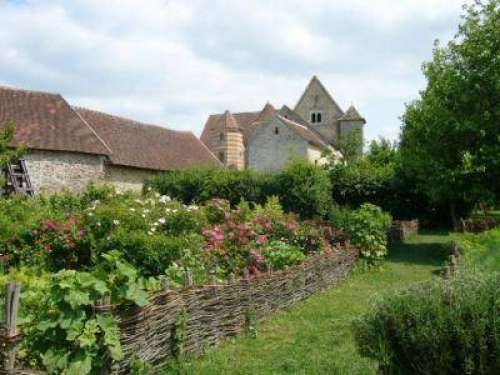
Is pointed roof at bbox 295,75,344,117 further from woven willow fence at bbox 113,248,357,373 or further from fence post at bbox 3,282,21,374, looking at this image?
fence post at bbox 3,282,21,374

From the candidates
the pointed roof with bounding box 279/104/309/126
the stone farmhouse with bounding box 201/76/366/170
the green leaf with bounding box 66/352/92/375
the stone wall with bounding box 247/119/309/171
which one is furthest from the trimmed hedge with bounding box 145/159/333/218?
the pointed roof with bounding box 279/104/309/126

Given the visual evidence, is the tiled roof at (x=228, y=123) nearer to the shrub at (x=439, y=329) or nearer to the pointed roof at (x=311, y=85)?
the pointed roof at (x=311, y=85)

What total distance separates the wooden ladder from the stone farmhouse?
62.0 ft

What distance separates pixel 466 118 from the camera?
47.2 ft

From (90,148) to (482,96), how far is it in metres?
18.7

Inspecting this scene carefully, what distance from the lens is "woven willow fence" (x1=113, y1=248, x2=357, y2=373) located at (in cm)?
466

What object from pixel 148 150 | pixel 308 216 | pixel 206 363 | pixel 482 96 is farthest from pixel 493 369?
pixel 148 150

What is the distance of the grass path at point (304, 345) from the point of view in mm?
5371

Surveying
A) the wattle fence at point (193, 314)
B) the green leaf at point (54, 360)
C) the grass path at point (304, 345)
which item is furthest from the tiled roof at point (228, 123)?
the green leaf at point (54, 360)

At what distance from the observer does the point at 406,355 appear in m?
3.90

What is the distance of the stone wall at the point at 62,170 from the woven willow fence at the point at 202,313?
17.4 metres

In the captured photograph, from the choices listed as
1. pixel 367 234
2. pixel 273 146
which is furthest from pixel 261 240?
pixel 273 146

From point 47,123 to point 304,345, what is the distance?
22.7m

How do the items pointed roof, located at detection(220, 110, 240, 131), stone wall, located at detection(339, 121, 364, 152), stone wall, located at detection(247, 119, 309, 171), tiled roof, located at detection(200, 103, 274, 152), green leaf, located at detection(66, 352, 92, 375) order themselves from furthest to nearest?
stone wall, located at detection(339, 121, 364, 152) < tiled roof, located at detection(200, 103, 274, 152) < pointed roof, located at detection(220, 110, 240, 131) < stone wall, located at detection(247, 119, 309, 171) < green leaf, located at detection(66, 352, 92, 375)
